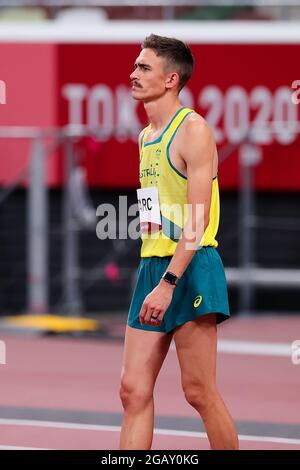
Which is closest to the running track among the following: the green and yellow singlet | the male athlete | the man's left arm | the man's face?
the male athlete

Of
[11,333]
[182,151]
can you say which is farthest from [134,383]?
[11,333]

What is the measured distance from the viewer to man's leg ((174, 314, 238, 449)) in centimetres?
673

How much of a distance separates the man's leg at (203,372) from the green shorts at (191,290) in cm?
6

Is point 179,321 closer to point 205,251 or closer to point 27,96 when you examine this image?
point 205,251

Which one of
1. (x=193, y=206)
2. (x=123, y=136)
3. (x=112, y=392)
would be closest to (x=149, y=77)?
(x=193, y=206)

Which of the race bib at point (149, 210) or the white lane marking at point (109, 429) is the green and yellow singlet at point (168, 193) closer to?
the race bib at point (149, 210)

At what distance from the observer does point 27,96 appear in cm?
1688

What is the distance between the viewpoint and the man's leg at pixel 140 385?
22.2 ft

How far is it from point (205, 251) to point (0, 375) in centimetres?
531

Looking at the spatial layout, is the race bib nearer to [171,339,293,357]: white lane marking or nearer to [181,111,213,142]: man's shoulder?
[181,111,213,142]: man's shoulder

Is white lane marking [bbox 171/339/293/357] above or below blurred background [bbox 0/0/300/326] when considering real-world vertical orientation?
below

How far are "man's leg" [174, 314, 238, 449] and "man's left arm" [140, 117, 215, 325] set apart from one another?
0.29 metres

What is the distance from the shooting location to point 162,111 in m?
6.91

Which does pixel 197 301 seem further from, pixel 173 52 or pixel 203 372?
pixel 173 52
